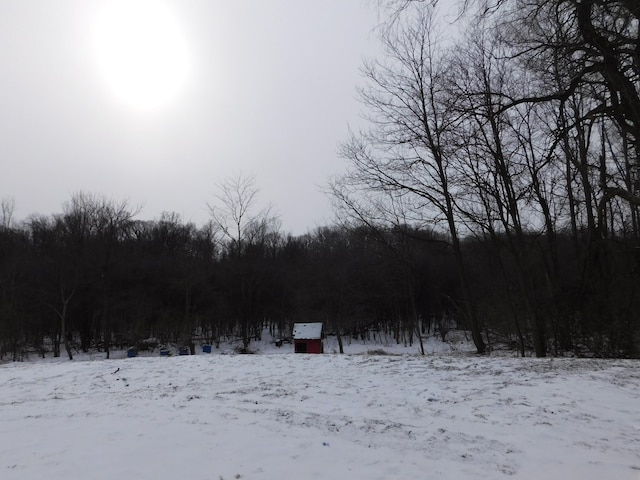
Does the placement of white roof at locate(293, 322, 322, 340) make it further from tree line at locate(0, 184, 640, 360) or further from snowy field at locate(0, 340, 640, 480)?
snowy field at locate(0, 340, 640, 480)

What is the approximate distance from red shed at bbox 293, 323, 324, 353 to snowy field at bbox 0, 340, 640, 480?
21.7 m

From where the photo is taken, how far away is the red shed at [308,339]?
97.6 feet

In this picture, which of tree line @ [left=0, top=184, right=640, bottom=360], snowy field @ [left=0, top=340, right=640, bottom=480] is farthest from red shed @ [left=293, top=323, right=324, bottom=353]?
snowy field @ [left=0, top=340, right=640, bottom=480]

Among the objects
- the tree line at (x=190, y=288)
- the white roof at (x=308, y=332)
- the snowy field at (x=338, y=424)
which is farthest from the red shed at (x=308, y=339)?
the snowy field at (x=338, y=424)

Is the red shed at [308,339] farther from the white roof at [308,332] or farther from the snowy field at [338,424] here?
the snowy field at [338,424]

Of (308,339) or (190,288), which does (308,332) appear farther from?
(190,288)

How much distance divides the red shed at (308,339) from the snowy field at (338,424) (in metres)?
21.7

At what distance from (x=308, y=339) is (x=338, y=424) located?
2530 cm

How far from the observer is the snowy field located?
375cm

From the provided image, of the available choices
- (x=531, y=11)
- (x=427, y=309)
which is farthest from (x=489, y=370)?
(x=427, y=309)

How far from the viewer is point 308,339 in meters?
29.8

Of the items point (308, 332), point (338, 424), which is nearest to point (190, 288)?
point (308, 332)

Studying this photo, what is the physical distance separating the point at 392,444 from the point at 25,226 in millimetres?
60615

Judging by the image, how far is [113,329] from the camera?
136ft
